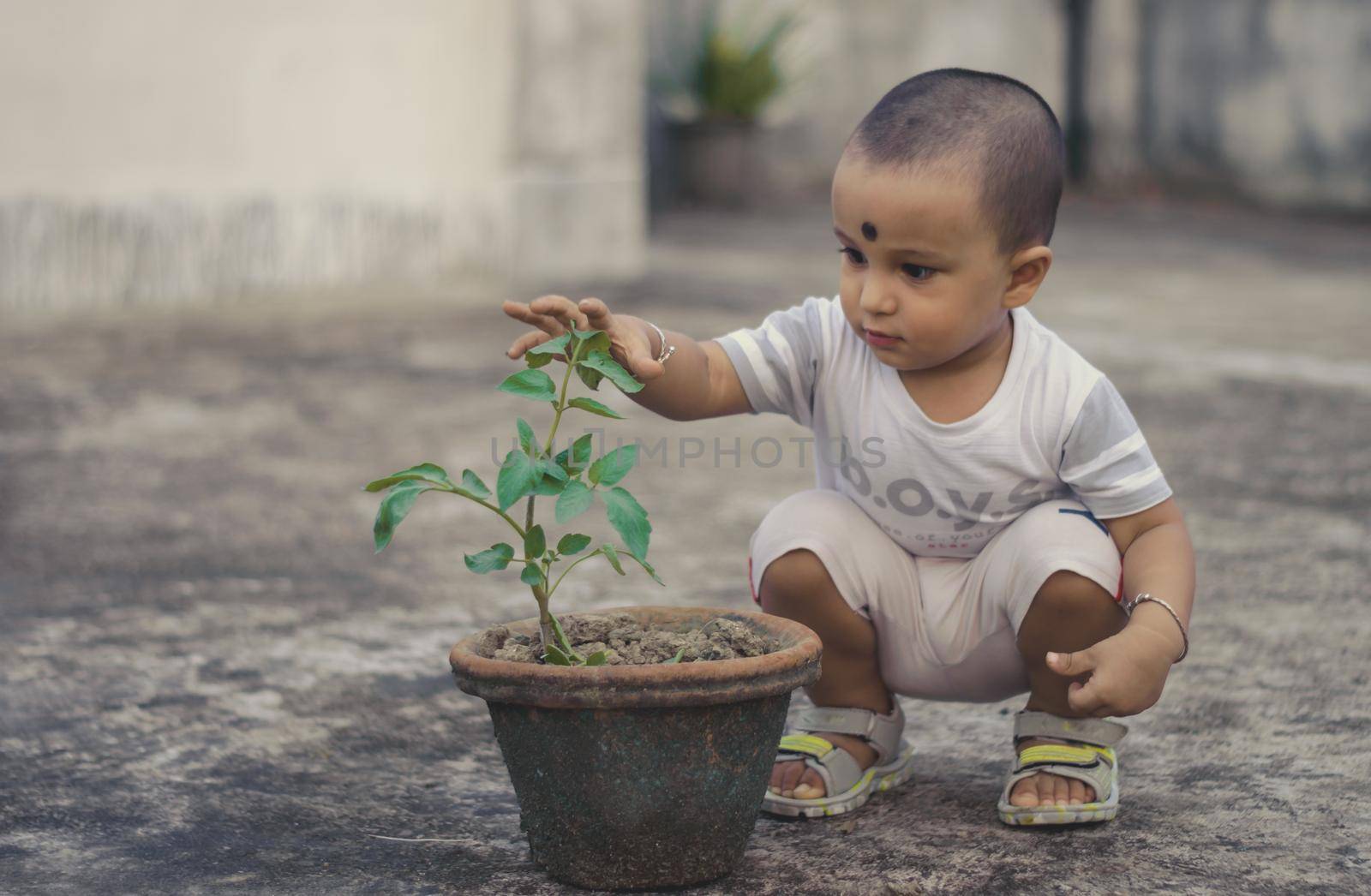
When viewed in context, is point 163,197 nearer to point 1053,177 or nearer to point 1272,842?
point 1053,177

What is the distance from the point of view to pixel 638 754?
1596 mm

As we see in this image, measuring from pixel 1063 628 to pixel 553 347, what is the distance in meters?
0.69

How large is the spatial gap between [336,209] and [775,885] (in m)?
4.55

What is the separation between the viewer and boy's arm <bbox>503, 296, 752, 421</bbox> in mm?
1738

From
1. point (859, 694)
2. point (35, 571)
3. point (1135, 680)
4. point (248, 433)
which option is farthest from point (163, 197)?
point (1135, 680)

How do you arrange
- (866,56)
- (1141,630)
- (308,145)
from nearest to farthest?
(1141,630) → (308,145) → (866,56)

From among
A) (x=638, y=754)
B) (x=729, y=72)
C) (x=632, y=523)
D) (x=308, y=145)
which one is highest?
(x=729, y=72)

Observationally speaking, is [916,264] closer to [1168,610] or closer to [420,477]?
[1168,610]

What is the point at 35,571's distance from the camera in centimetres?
286

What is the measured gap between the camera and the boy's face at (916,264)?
5.90ft

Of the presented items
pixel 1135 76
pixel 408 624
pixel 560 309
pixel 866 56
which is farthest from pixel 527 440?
pixel 1135 76

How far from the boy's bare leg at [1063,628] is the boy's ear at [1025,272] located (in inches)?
13.3

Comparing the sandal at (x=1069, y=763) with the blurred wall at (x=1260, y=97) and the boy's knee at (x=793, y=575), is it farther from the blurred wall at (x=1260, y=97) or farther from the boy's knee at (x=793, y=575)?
the blurred wall at (x=1260, y=97)

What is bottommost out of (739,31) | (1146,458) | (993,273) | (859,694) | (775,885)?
(775,885)
